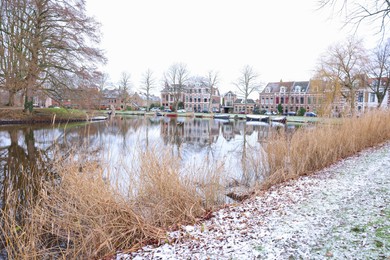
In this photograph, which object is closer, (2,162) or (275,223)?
(275,223)

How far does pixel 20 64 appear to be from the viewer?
55.7 feet

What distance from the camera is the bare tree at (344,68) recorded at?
22511 mm

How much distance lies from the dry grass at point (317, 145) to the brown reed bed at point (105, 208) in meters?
0.43

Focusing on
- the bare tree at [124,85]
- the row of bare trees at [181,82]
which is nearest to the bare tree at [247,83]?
the row of bare trees at [181,82]

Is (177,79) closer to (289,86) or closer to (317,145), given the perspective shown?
(289,86)

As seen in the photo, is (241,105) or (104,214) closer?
(104,214)

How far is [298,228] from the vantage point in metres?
2.55

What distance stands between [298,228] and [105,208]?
2137 millimetres

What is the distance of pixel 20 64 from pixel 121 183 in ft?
60.5

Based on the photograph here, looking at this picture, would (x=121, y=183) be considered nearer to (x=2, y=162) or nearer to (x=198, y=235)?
(x=198, y=235)

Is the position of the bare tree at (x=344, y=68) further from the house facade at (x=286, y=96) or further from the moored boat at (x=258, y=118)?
the house facade at (x=286, y=96)

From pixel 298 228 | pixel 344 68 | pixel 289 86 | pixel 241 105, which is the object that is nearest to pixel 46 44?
pixel 298 228

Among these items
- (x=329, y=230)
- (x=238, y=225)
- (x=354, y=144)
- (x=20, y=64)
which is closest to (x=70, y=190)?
(x=238, y=225)

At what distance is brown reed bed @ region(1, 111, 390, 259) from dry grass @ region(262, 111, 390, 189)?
0.43m
